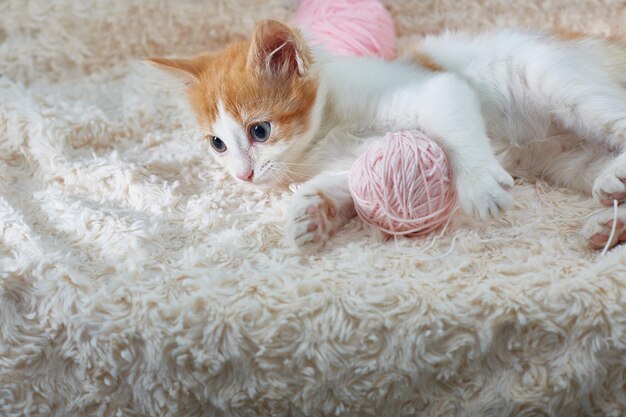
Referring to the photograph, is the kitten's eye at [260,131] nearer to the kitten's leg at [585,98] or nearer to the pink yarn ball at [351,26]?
the pink yarn ball at [351,26]

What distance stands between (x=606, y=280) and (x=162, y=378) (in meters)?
0.71

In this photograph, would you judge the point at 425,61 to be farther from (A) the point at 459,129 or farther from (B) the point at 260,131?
(B) the point at 260,131

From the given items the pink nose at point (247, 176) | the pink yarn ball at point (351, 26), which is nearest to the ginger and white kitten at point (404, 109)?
the pink nose at point (247, 176)

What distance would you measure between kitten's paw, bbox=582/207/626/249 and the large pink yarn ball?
24 centimetres

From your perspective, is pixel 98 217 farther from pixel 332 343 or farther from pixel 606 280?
pixel 606 280

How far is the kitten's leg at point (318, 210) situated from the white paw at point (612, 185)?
47 centimetres

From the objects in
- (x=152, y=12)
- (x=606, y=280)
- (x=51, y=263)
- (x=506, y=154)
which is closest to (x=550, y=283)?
(x=606, y=280)

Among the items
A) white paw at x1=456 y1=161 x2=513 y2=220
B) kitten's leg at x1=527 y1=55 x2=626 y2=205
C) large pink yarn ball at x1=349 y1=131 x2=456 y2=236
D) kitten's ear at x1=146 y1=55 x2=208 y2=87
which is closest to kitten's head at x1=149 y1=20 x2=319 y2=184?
kitten's ear at x1=146 y1=55 x2=208 y2=87

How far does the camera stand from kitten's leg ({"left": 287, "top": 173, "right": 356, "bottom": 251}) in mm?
1194

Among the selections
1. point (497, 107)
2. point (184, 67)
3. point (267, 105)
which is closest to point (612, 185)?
point (497, 107)

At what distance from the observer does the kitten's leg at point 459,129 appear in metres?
1.18

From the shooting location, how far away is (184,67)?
59.3 inches

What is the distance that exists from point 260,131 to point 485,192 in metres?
0.48

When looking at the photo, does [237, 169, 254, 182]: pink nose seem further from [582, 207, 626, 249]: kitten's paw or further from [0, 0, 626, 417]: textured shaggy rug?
[582, 207, 626, 249]: kitten's paw
